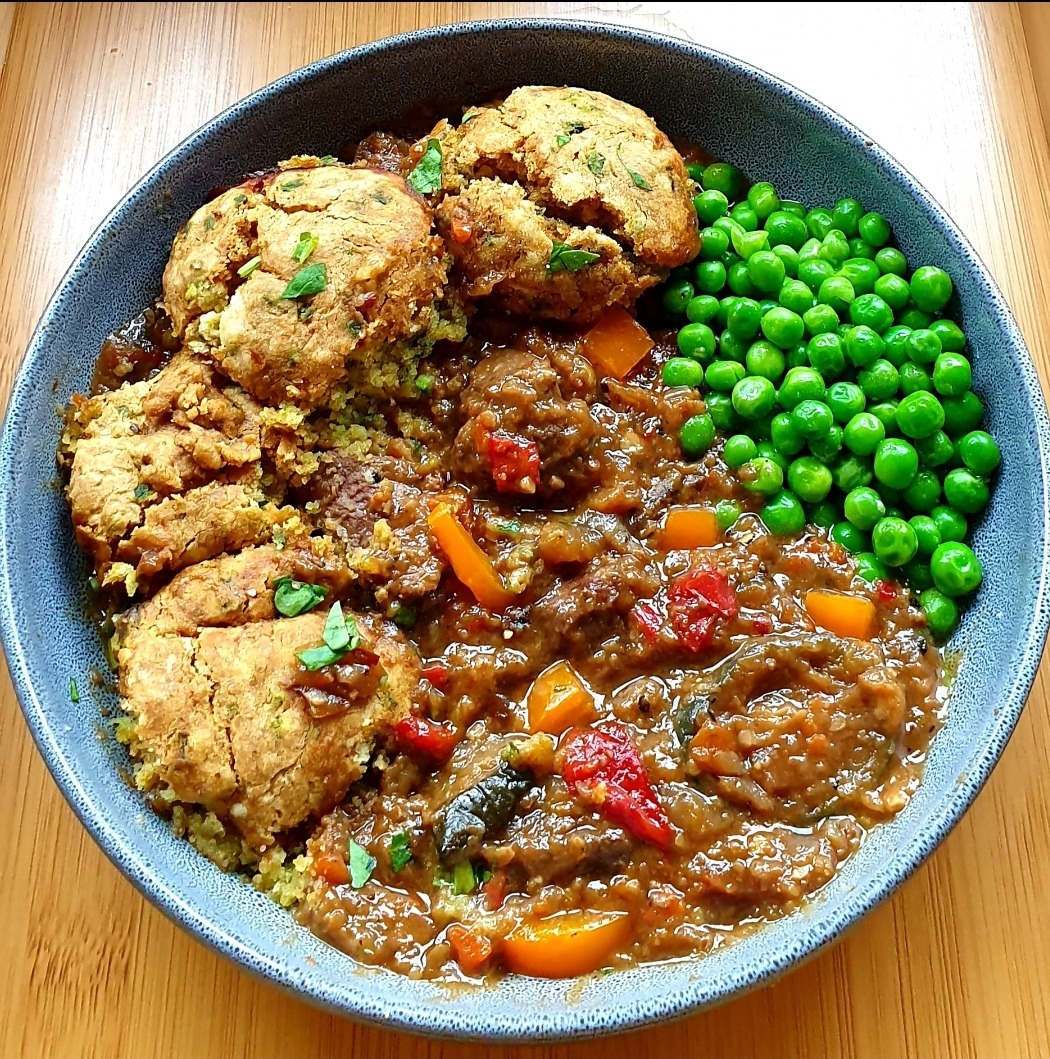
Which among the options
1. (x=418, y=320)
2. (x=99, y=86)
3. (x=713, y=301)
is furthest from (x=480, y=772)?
(x=99, y=86)

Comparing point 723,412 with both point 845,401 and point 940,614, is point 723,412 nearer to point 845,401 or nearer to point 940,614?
point 845,401

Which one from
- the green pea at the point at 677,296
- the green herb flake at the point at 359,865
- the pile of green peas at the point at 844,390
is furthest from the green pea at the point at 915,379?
the green herb flake at the point at 359,865

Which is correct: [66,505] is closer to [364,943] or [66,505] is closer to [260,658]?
[260,658]

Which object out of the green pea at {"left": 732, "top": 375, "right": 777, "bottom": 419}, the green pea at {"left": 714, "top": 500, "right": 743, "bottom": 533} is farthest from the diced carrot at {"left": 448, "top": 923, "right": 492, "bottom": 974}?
the green pea at {"left": 732, "top": 375, "right": 777, "bottom": 419}

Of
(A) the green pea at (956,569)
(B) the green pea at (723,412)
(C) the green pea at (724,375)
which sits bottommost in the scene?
(A) the green pea at (956,569)

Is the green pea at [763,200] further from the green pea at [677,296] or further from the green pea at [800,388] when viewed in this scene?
the green pea at [800,388]

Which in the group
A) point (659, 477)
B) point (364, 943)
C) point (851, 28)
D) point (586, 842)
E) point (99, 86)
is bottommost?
point (364, 943)

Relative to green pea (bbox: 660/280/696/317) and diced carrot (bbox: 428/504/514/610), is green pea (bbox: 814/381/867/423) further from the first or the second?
diced carrot (bbox: 428/504/514/610)
